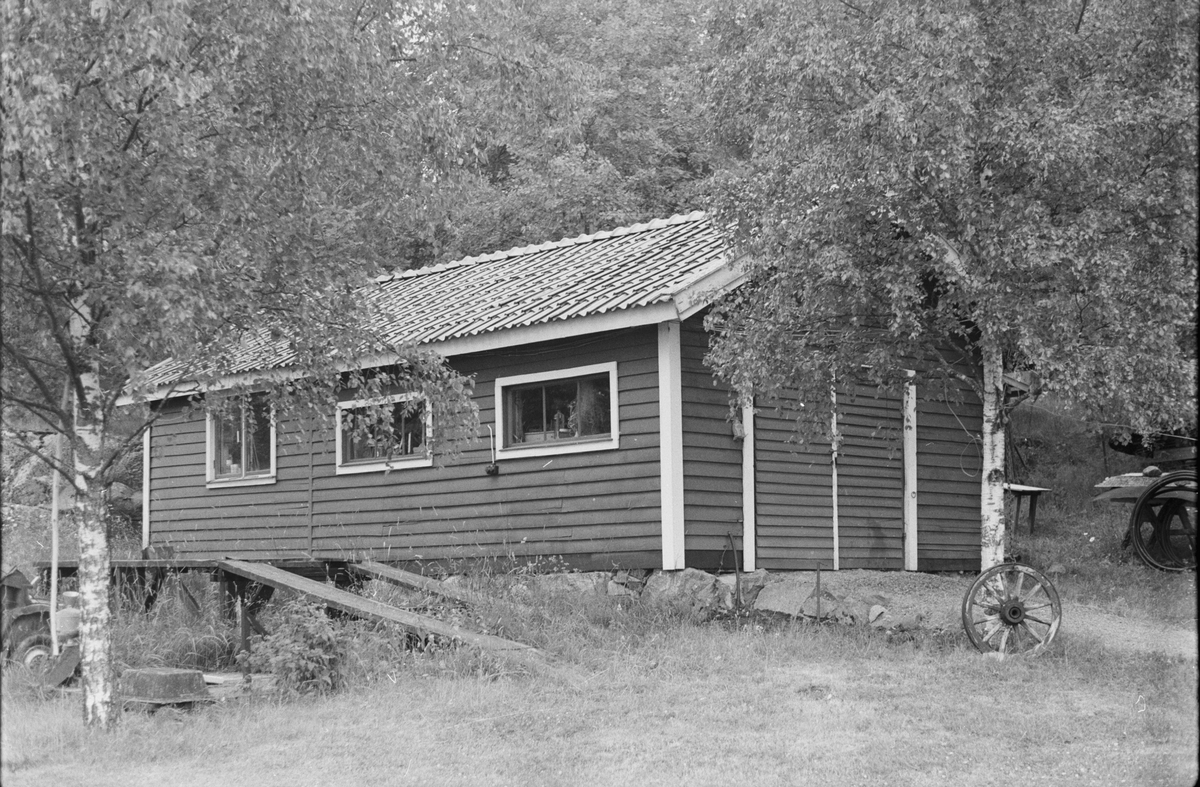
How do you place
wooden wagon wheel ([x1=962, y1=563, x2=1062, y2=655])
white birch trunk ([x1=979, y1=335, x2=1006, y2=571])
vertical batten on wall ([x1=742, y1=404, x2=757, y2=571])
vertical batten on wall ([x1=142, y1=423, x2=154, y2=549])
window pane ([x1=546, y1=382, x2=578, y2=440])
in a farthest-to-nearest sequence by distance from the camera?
vertical batten on wall ([x1=142, y1=423, x2=154, y2=549])
window pane ([x1=546, y1=382, x2=578, y2=440])
vertical batten on wall ([x1=742, y1=404, x2=757, y2=571])
white birch trunk ([x1=979, y1=335, x2=1006, y2=571])
wooden wagon wheel ([x1=962, y1=563, x2=1062, y2=655])

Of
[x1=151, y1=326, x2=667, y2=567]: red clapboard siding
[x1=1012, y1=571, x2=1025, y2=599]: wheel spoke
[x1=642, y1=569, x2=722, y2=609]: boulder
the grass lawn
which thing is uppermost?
[x1=151, y1=326, x2=667, y2=567]: red clapboard siding

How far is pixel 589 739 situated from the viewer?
830 cm

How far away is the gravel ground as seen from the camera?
38.5ft

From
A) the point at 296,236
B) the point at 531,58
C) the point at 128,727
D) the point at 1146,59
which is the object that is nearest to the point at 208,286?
the point at 296,236

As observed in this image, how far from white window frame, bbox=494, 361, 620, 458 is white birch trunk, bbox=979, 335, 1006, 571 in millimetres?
3981

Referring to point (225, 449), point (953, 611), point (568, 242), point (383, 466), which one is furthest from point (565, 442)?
point (225, 449)

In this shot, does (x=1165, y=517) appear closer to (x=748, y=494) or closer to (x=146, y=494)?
(x=748, y=494)

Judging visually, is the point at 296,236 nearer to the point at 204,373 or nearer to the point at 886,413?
the point at 204,373

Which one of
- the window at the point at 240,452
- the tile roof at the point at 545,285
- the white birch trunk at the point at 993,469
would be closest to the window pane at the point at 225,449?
the window at the point at 240,452

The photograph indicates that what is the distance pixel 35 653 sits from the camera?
39.0ft

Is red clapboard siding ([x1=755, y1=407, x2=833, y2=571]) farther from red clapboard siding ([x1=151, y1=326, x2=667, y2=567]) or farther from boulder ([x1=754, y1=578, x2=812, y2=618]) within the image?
boulder ([x1=754, y1=578, x2=812, y2=618])

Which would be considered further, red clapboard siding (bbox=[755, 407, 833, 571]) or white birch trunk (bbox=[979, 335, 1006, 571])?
red clapboard siding (bbox=[755, 407, 833, 571])

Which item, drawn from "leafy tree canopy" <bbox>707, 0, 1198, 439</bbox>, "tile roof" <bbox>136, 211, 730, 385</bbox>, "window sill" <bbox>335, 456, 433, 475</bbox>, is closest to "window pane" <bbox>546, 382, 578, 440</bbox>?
"tile roof" <bbox>136, 211, 730, 385</bbox>

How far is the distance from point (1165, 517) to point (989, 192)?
9.72 metres
